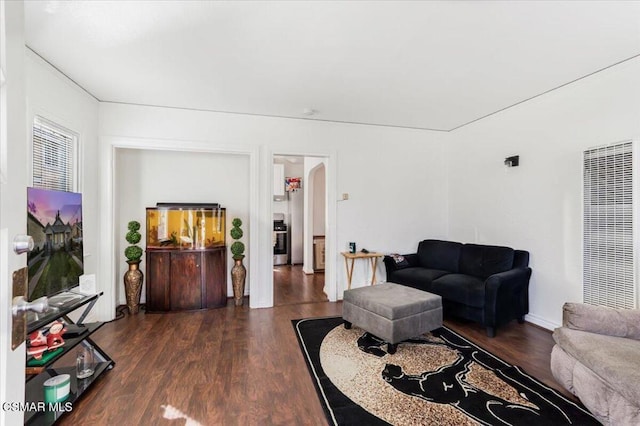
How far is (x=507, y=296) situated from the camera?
3.04 meters

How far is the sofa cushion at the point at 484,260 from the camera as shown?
3.35m

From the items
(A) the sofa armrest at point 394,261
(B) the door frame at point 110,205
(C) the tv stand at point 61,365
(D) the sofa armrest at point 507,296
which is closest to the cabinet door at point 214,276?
(B) the door frame at point 110,205

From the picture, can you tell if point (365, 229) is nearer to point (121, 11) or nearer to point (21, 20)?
point (121, 11)

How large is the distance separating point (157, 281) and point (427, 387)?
330cm

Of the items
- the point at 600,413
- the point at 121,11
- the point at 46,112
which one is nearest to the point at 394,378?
the point at 600,413

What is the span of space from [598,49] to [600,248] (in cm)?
178

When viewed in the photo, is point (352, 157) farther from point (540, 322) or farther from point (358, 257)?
point (540, 322)

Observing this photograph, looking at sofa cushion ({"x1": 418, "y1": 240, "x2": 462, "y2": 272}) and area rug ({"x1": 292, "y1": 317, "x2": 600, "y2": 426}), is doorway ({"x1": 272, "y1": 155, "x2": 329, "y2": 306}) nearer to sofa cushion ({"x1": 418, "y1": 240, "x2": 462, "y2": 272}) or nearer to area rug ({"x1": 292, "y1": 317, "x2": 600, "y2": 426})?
sofa cushion ({"x1": 418, "y1": 240, "x2": 462, "y2": 272})

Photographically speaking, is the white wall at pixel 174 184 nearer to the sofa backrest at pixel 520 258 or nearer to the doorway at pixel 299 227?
the doorway at pixel 299 227

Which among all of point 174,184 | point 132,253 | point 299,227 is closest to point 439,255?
point 299,227

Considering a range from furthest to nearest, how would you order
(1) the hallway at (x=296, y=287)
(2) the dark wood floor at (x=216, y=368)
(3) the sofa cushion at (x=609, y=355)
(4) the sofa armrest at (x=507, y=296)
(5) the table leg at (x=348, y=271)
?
(1) the hallway at (x=296, y=287) < (5) the table leg at (x=348, y=271) < (4) the sofa armrest at (x=507, y=296) < (2) the dark wood floor at (x=216, y=368) < (3) the sofa cushion at (x=609, y=355)

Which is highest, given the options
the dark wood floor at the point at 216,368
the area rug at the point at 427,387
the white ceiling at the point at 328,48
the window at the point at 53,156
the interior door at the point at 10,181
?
the white ceiling at the point at 328,48

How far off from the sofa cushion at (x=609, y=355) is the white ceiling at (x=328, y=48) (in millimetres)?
2195

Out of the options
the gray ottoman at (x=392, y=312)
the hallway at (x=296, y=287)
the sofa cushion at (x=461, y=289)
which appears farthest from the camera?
the hallway at (x=296, y=287)
